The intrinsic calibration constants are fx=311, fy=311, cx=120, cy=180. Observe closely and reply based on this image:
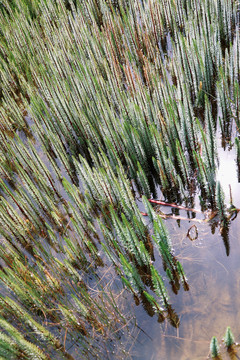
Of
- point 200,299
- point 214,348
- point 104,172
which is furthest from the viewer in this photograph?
point 104,172

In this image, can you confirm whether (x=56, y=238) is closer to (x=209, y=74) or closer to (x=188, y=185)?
(x=188, y=185)

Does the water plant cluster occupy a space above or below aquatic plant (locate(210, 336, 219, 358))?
above

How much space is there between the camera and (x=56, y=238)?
124 inches

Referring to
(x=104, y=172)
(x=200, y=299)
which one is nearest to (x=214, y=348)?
(x=200, y=299)

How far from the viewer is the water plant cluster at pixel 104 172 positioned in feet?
8.36

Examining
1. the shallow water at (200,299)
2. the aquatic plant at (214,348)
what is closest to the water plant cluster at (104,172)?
the shallow water at (200,299)

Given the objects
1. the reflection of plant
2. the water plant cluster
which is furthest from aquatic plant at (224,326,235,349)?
the water plant cluster

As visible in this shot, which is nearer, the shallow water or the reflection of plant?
the reflection of plant

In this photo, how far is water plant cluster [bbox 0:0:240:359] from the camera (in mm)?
2547

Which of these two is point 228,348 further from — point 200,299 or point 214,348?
point 200,299

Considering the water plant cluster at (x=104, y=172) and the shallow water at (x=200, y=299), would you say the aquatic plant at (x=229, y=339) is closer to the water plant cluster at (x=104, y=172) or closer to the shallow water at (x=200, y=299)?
the shallow water at (x=200, y=299)

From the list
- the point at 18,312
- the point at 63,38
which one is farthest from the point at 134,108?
the point at 63,38

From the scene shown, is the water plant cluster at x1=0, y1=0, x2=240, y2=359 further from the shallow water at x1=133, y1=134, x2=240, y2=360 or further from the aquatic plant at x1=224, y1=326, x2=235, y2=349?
the aquatic plant at x1=224, y1=326, x2=235, y2=349

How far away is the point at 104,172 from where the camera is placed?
3.09 meters
